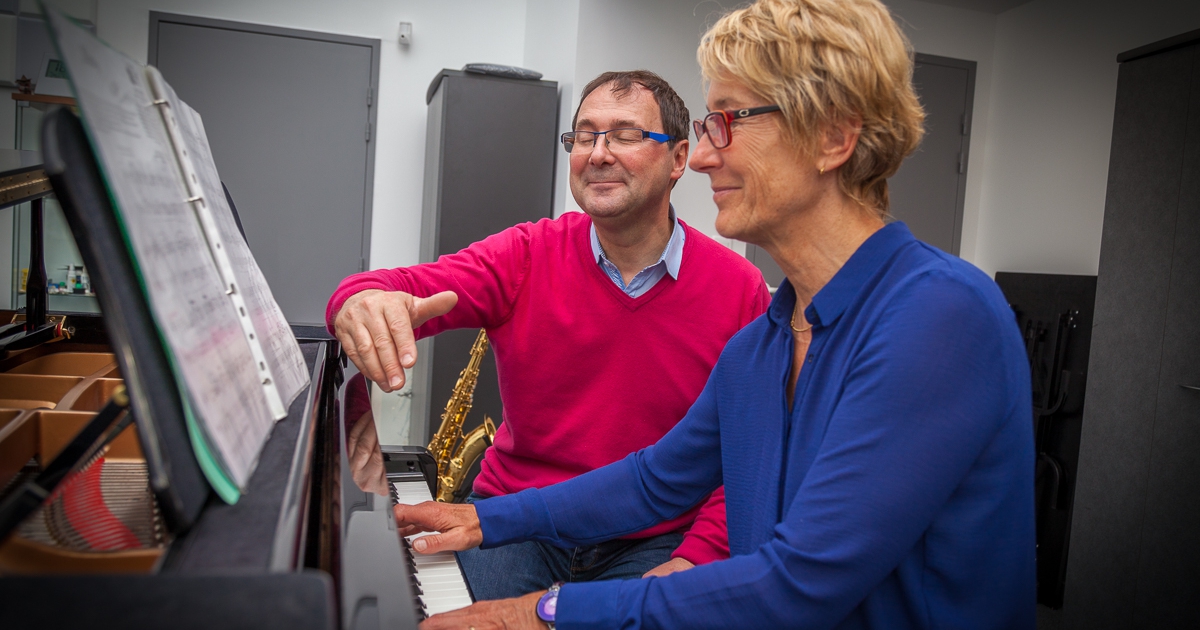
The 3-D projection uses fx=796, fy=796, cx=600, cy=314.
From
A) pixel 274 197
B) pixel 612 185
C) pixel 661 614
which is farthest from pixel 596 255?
pixel 274 197

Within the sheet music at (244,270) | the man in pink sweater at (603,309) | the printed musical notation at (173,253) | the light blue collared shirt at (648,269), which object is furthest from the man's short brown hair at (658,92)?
the printed musical notation at (173,253)

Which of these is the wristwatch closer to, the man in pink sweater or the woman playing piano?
the woman playing piano

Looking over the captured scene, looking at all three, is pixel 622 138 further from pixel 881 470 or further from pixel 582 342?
pixel 881 470

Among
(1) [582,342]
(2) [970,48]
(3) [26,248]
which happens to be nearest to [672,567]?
(1) [582,342]

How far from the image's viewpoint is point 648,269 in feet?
5.93

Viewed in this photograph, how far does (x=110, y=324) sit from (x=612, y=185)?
1332mm

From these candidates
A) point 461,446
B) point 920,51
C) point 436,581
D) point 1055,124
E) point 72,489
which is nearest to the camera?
point 72,489

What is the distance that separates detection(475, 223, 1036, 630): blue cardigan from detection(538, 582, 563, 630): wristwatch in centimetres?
3

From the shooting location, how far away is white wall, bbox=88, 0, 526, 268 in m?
4.39

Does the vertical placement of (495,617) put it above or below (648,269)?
below

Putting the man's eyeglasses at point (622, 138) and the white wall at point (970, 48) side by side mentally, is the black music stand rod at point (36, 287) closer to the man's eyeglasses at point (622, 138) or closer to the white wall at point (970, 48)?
the man's eyeglasses at point (622, 138)

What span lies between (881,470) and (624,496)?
53cm

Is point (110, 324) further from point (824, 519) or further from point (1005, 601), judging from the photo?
point (1005, 601)

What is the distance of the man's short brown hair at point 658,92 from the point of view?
192 cm
